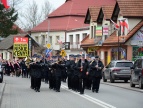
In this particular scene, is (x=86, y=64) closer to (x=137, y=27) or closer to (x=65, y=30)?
(x=137, y=27)

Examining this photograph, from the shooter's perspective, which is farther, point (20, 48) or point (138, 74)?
point (20, 48)

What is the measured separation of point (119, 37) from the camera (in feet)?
169

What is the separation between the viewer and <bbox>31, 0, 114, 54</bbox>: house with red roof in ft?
273

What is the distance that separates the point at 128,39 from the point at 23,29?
219ft

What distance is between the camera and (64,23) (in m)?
84.8

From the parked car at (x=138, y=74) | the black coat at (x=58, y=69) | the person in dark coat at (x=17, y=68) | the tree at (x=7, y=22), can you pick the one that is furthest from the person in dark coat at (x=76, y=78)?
the tree at (x=7, y=22)

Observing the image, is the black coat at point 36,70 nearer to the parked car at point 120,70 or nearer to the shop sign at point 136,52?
the parked car at point 120,70

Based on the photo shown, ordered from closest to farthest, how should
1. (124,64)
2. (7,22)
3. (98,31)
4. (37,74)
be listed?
(37,74), (124,64), (98,31), (7,22)

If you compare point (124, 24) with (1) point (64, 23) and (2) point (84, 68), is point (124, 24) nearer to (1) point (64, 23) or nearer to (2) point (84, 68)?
(2) point (84, 68)

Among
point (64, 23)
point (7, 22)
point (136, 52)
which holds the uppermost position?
point (7, 22)

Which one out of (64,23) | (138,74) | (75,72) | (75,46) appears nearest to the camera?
(75,72)

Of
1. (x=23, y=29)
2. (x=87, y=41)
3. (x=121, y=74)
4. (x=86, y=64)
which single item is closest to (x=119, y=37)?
(x=87, y=41)

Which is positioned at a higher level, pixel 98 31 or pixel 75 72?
pixel 98 31

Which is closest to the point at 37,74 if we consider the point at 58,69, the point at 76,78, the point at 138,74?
the point at 58,69
